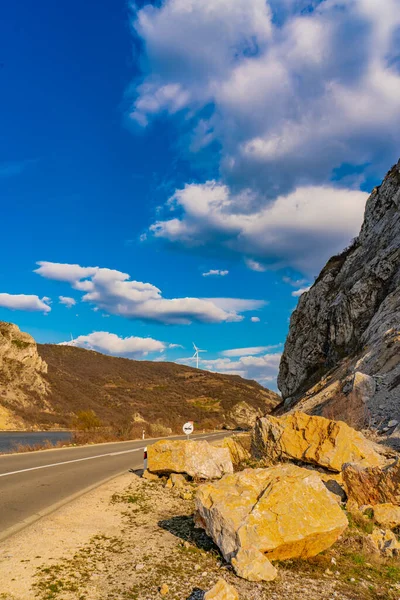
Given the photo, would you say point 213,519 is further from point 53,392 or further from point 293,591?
point 53,392

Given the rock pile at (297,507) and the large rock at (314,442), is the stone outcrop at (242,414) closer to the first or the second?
the large rock at (314,442)

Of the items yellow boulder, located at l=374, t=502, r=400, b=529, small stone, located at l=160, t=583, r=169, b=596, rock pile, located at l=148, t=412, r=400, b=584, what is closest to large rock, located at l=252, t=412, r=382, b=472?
rock pile, located at l=148, t=412, r=400, b=584

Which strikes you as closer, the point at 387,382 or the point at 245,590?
the point at 245,590

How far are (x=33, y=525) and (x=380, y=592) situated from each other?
600 centimetres

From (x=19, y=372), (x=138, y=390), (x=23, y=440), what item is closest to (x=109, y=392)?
(x=138, y=390)

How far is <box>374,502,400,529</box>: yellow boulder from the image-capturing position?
747 centimetres

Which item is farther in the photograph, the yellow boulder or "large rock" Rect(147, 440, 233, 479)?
"large rock" Rect(147, 440, 233, 479)

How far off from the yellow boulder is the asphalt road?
6558mm

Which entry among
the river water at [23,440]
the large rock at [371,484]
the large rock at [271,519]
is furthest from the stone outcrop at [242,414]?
the large rock at [271,519]

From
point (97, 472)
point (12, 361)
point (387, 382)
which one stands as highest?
point (12, 361)

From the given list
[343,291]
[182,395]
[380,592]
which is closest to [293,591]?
[380,592]

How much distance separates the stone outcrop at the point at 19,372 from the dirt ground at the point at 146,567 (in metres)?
55.8

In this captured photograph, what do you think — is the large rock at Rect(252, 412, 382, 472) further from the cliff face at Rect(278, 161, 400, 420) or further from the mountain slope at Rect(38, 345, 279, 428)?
the mountain slope at Rect(38, 345, 279, 428)

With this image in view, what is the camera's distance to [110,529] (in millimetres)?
7688
